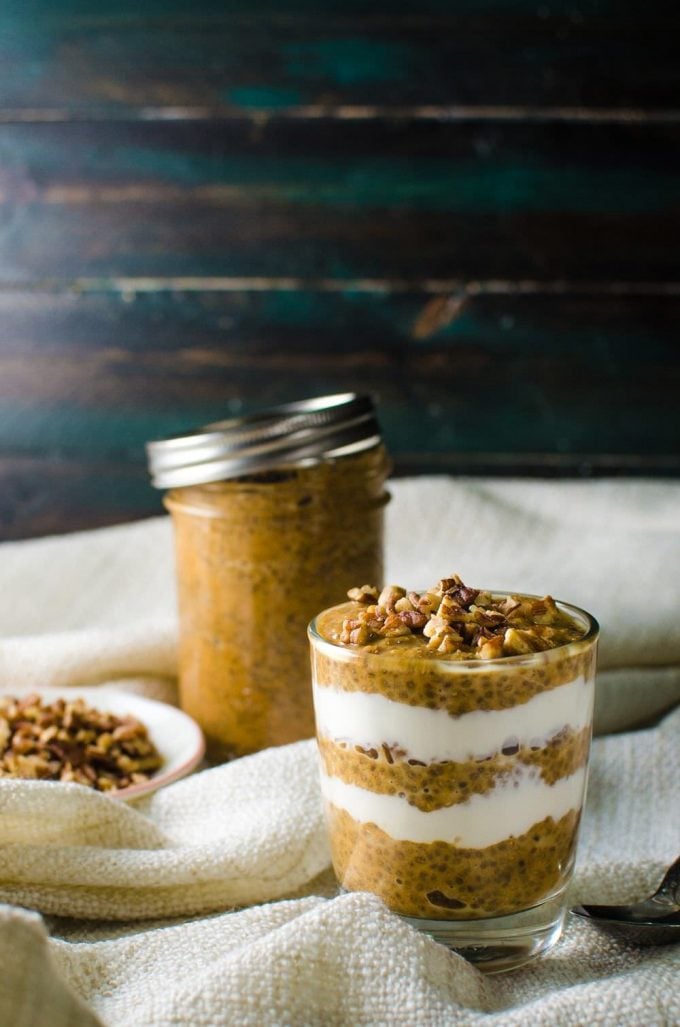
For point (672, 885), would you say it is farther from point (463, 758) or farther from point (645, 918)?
point (463, 758)

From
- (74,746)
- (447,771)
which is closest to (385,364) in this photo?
(74,746)

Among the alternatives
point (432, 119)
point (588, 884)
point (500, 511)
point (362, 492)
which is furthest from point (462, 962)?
point (432, 119)

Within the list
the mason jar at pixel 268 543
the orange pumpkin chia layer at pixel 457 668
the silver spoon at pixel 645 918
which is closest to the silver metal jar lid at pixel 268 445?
the mason jar at pixel 268 543

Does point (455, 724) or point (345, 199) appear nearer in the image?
point (455, 724)

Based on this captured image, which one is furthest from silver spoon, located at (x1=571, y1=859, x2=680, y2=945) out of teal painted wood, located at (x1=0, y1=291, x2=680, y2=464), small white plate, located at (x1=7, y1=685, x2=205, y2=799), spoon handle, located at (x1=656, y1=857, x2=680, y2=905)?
teal painted wood, located at (x1=0, y1=291, x2=680, y2=464)

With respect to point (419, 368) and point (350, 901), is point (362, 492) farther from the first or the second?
point (419, 368)

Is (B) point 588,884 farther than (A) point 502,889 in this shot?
Yes
